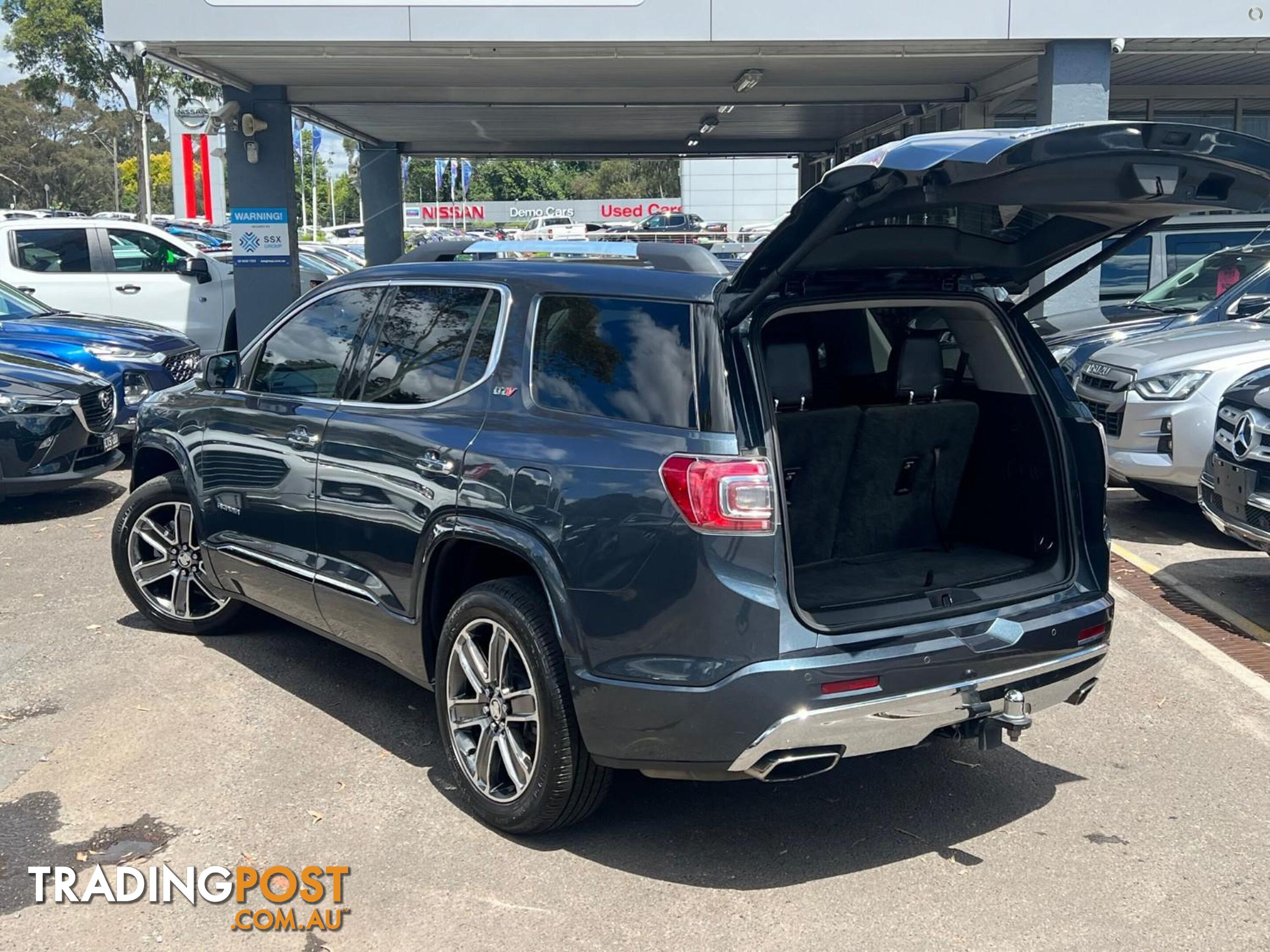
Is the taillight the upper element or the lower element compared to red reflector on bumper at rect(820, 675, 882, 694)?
upper

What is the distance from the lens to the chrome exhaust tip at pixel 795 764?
361 centimetres

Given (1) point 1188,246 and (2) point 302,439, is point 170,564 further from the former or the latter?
(1) point 1188,246

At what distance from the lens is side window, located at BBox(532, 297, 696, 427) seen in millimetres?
3787

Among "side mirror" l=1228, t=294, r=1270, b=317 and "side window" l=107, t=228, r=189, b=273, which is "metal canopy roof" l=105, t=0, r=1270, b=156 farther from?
"side mirror" l=1228, t=294, r=1270, b=317

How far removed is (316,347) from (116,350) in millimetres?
6153

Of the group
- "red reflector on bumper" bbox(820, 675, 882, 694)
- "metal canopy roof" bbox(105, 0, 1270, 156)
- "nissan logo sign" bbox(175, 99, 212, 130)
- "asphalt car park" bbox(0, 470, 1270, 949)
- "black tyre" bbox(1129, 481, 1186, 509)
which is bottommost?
"asphalt car park" bbox(0, 470, 1270, 949)

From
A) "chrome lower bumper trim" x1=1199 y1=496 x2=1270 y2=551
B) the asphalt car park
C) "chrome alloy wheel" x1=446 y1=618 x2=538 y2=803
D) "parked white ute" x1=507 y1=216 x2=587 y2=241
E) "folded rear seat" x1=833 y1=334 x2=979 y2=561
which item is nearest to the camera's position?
the asphalt car park

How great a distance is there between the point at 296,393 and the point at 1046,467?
3.02 metres

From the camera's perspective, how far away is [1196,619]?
6746 mm

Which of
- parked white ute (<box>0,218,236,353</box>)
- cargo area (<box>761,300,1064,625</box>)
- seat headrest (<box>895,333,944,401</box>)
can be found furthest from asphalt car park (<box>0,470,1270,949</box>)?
parked white ute (<box>0,218,236,353</box>)

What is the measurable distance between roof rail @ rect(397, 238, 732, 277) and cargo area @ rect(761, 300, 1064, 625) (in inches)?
14.2

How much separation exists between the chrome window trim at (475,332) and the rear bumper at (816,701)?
1.13 meters

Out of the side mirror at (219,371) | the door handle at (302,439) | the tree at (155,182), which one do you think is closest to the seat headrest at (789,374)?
the door handle at (302,439)

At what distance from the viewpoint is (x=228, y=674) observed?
5.79 metres
